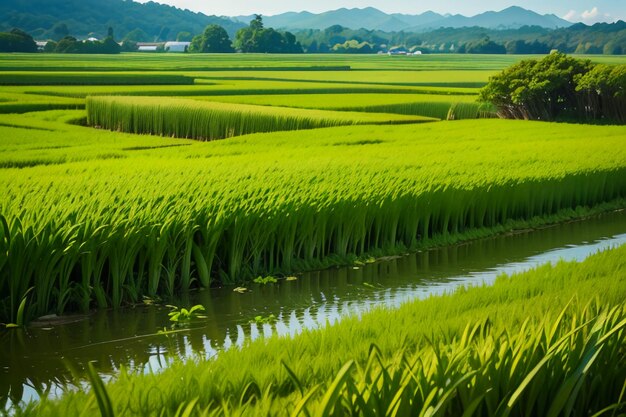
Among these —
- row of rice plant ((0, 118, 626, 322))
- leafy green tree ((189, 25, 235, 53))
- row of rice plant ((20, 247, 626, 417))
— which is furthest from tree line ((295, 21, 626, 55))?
row of rice plant ((20, 247, 626, 417))

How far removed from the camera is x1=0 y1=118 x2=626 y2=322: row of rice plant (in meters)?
7.43

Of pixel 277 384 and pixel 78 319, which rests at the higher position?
pixel 277 384

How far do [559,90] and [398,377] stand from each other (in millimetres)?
27113

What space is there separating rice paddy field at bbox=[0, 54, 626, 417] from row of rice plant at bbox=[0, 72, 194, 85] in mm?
17781

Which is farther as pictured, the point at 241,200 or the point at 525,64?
the point at 525,64

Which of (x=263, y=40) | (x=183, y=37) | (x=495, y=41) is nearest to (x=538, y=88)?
(x=263, y=40)

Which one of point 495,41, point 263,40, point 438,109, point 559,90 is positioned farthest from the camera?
point 495,41

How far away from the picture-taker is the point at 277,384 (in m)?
4.11

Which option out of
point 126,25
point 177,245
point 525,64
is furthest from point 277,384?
point 126,25

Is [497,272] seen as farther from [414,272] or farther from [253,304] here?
[253,304]

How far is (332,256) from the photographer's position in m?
9.66

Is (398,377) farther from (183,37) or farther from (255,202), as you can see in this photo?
(183,37)

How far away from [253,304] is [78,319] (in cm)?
146

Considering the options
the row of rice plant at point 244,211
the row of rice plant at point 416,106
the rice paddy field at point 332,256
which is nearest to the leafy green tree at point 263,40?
the row of rice plant at point 416,106
